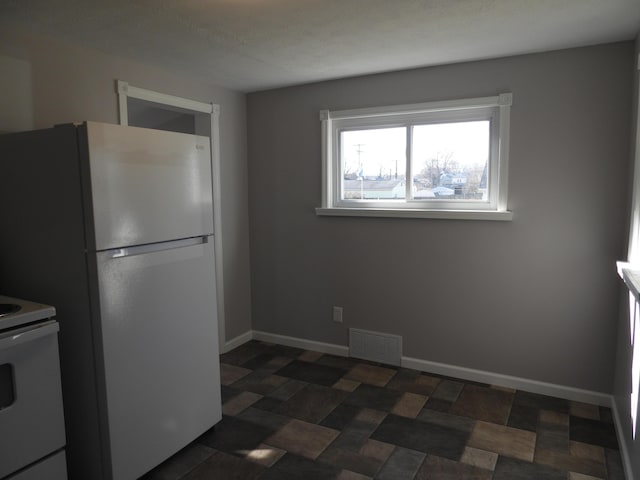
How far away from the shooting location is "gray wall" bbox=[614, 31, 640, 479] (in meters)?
2.20

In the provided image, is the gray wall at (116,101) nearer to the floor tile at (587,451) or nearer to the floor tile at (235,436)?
the floor tile at (235,436)

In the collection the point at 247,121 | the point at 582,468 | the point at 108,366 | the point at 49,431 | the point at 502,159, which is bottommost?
the point at 582,468

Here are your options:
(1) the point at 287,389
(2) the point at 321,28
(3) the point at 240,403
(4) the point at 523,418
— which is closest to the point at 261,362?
(1) the point at 287,389

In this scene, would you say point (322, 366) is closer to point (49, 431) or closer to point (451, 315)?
point (451, 315)

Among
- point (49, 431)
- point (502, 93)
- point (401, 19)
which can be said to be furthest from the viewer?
point (502, 93)

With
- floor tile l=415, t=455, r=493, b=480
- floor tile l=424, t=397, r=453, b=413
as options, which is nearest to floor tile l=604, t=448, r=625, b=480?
floor tile l=415, t=455, r=493, b=480

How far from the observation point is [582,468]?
2318mm

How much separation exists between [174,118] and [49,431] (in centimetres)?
365

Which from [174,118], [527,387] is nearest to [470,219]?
[527,387]

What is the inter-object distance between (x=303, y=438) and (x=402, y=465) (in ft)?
1.86

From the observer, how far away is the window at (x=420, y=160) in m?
3.13

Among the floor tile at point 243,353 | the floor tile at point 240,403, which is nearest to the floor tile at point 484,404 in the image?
the floor tile at point 240,403

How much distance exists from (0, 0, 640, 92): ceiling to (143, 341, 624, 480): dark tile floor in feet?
7.19

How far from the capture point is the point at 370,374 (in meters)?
3.46
